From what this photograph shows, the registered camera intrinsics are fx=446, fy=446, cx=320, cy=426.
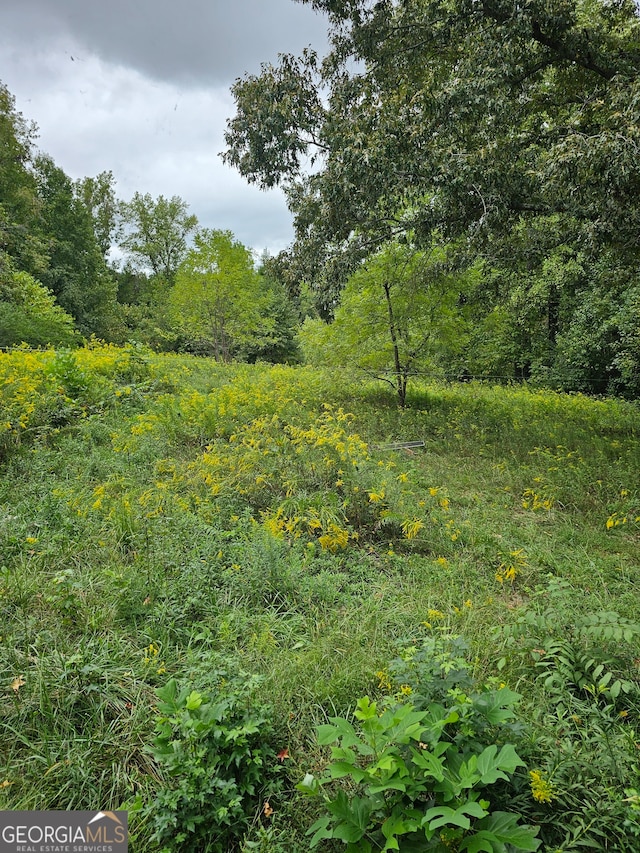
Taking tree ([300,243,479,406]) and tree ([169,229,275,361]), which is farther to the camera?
tree ([169,229,275,361])

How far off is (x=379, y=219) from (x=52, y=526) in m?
5.63

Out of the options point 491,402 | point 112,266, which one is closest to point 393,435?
Result: point 491,402

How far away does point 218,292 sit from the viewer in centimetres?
1820

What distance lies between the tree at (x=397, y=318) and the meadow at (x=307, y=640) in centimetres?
439

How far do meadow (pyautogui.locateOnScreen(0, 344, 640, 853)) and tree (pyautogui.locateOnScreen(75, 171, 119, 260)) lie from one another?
30820 mm

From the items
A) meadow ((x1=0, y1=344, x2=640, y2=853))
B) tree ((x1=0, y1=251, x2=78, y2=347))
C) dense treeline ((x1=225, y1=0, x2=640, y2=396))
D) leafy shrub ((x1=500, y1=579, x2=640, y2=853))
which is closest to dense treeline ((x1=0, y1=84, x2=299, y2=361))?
tree ((x1=0, y1=251, x2=78, y2=347))

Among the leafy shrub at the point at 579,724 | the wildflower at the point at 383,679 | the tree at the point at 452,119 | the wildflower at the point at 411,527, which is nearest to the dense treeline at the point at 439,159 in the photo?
the tree at the point at 452,119

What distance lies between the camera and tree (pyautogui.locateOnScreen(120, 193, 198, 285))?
3225 centimetres

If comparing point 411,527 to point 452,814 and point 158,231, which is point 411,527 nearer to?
point 452,814

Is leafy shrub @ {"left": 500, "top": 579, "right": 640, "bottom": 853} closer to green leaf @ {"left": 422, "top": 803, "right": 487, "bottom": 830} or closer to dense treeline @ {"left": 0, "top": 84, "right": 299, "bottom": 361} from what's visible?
green leaf @ {"left": 422, "top": 803, "right": 487, "bottom": 830}

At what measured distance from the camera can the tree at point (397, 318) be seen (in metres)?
8.99

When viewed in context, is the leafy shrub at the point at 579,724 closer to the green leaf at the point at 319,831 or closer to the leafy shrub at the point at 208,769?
the green leaf at the point at 319,831

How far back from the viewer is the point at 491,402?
1062 centimetres

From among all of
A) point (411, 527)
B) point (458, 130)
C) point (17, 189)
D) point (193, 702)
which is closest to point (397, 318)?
point (458, 130)
